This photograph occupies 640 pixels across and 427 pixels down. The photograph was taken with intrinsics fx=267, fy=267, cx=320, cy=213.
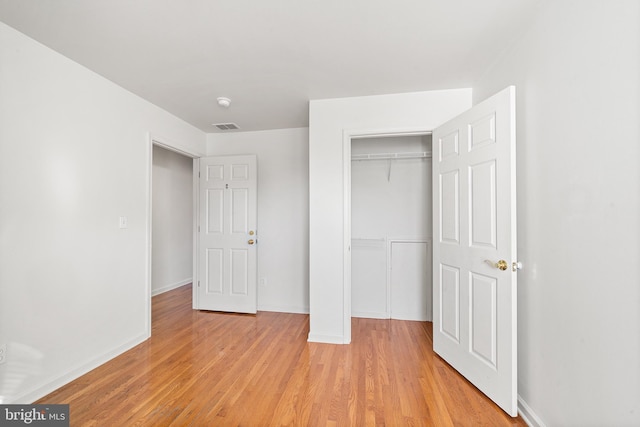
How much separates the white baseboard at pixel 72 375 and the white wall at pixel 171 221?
197 cm

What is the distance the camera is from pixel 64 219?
6.56 feet

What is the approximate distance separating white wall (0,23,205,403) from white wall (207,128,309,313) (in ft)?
4.70

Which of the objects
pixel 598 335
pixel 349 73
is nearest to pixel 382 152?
pixel 349 73

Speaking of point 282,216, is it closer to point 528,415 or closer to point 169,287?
point 169,287

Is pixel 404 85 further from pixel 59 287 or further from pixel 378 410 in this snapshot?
pixel 59 287

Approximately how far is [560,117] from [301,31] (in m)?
1.57

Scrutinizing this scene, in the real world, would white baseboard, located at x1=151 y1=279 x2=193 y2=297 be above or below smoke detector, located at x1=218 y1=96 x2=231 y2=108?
below

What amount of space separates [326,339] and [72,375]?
2058 mm

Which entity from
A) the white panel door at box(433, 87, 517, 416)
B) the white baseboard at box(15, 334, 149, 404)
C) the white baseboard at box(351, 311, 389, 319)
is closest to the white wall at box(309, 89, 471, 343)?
the white panel door at box(433, 87, 517, 416)

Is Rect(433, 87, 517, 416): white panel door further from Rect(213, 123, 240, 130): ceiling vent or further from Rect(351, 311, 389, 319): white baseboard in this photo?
Rect(213, 123, 240, 130): ceiling vent

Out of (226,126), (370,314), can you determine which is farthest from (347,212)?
(226,126)

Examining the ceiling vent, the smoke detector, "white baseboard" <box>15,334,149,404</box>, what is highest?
the ceiling vent

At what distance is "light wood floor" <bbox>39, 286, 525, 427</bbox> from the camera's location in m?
1.65

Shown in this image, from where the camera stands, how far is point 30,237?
180cm
